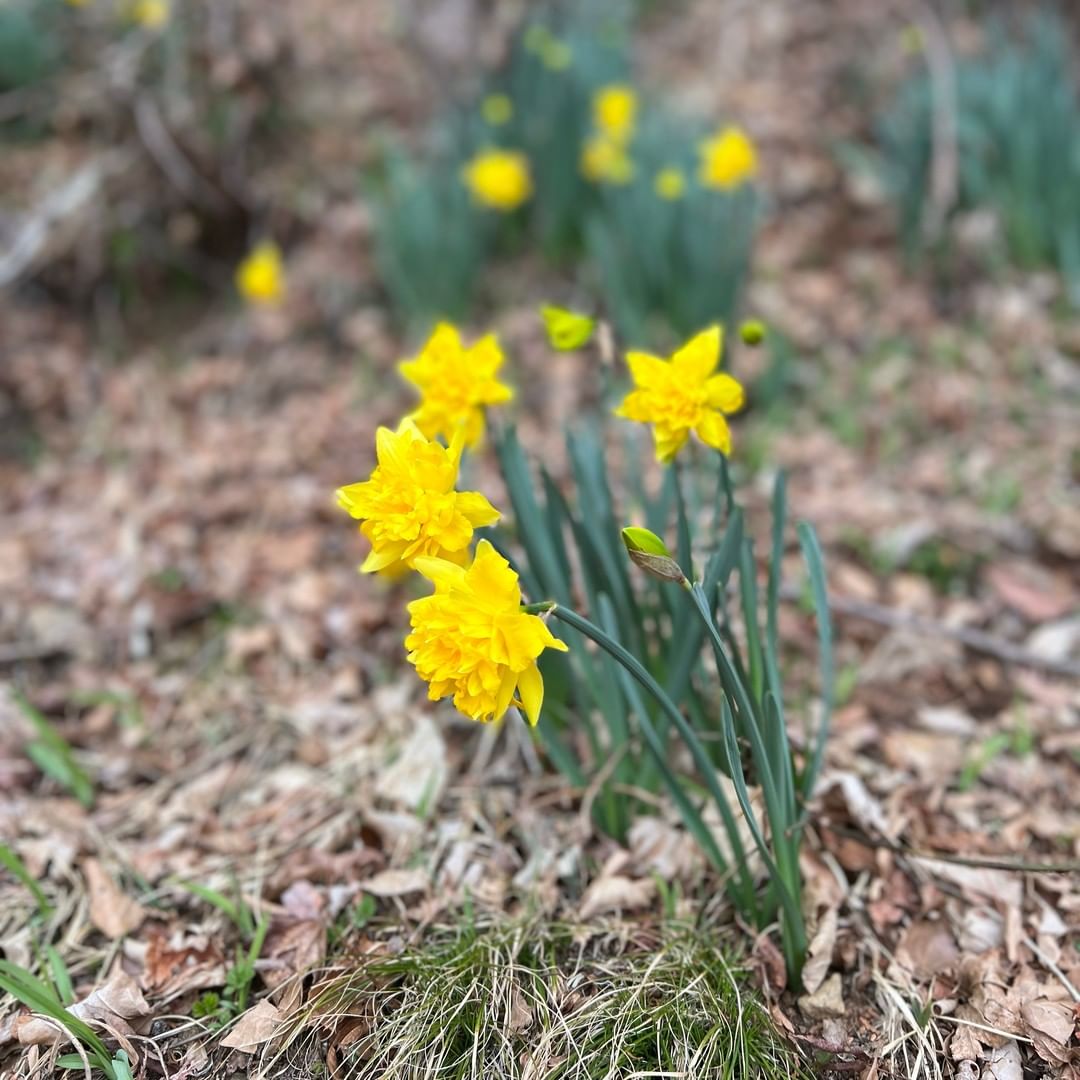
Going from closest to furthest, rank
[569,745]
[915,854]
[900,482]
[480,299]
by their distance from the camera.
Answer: [915,854], [569,745], [900,482], [480,299]

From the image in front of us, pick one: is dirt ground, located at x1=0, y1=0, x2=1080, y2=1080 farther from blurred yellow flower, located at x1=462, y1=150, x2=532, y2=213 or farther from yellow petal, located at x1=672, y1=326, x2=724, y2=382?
yellow petal, located at x1=672, y1=326, x2=724, y2=382

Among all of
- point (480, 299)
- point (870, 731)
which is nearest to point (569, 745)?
point (870, 731)

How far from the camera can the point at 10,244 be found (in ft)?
11.4

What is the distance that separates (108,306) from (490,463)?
5.75 feet

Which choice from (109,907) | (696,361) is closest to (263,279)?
(109,907)

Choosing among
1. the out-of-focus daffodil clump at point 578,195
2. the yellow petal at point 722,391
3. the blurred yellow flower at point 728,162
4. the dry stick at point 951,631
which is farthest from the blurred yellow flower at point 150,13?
the yellow petal at point 722,391

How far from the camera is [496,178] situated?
10.9 feet

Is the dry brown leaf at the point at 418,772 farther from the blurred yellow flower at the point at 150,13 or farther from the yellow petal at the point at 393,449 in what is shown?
the blurred yellow flower at the point at 150,13

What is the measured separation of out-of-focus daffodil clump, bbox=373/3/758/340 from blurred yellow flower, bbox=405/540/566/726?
6.76 feet

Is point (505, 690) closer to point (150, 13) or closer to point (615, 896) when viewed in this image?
point (615, 896)

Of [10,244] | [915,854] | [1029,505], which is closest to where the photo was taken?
[915,854]

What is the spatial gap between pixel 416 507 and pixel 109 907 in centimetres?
101

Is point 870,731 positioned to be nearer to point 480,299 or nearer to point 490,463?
point 490,463

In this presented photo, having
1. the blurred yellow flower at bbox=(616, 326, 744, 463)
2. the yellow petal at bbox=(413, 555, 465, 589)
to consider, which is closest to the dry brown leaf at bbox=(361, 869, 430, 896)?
the yellow petal at bbox=(413, 555, 465, 589)
